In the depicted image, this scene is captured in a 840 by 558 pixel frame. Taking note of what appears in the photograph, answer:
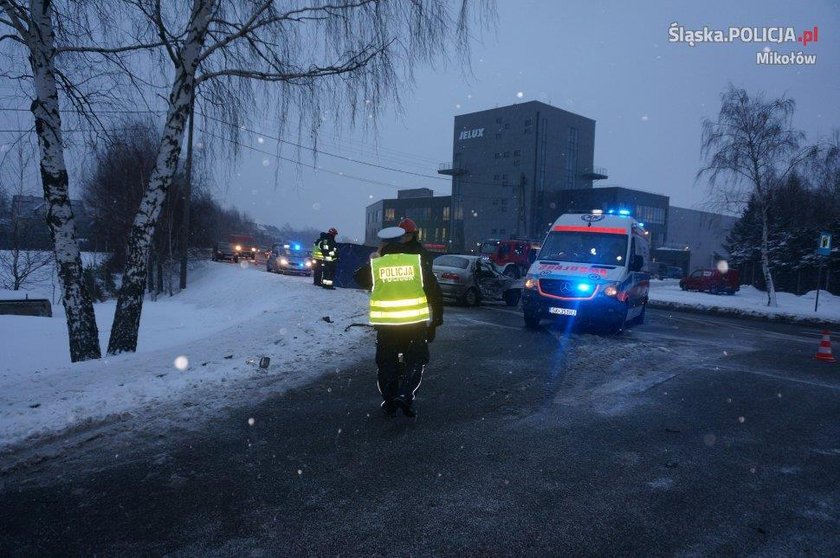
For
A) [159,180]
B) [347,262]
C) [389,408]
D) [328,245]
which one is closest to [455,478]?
[389,408]

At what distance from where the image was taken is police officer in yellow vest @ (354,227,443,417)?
5.23 metres

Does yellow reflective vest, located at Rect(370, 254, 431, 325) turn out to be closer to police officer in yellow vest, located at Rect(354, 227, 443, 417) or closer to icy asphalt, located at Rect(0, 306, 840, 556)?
police officer in yellow vest, located at Rect(354, 227, 443, 417)

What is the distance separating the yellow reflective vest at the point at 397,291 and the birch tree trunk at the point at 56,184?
17.8ft

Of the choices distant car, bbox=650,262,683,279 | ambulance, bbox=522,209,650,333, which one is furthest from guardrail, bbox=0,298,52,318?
distant car, bbox=650,262,683,279

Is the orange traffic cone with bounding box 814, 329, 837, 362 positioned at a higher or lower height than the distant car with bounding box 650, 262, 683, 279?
higher

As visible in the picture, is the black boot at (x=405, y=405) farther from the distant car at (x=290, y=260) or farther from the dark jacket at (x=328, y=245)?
the distant car at (x=290, y=260)

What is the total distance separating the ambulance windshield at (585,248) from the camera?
1154 centimetres

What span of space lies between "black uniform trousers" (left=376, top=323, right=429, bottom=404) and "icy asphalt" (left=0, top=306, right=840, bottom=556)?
0.35 m

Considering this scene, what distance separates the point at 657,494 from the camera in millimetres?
3785

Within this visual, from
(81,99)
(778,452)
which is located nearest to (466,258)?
(81,99)

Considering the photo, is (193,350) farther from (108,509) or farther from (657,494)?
(657,494)

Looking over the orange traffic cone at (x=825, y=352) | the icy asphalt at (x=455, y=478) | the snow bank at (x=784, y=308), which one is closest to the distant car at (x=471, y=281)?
the orange traffic cone at (x=825, y=352)

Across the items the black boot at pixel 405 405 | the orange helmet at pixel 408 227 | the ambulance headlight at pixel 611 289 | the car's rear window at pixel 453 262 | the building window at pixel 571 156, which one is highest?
the building window at pixel 571 156

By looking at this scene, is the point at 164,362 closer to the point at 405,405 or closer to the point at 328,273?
the point at 405,405
